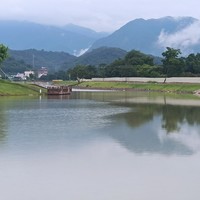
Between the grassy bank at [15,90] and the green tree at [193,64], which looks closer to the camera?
the grassy bank at [15,90]

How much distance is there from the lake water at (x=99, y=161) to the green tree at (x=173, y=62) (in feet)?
280

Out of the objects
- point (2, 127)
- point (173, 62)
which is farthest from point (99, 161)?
point (173, 62)

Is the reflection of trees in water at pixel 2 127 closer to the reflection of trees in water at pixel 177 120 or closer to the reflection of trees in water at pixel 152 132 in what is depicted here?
the reflection of trees in water at pixel 152 132

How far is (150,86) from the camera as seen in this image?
106m

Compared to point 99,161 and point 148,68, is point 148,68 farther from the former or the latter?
point 99,161

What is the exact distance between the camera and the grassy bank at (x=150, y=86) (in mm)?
93213

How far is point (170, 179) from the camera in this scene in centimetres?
1447

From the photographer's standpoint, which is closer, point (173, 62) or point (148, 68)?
point (173, 62)

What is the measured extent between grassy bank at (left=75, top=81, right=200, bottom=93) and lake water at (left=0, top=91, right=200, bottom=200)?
211 feet

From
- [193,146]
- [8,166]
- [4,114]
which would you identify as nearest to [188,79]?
[4,114]

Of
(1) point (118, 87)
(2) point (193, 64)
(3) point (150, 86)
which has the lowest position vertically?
(1) point (118, 87)

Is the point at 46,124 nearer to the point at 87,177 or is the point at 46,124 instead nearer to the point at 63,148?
the point at 63,148

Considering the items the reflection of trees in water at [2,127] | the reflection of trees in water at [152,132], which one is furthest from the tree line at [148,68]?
the reflection of trees in water at [2,127]

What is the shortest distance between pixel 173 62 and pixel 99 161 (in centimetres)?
9815
